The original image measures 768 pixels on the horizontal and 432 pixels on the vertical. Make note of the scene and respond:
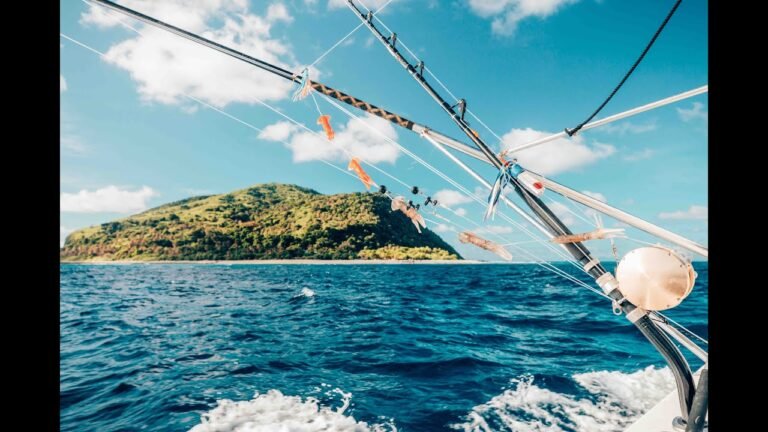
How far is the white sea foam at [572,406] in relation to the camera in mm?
6863

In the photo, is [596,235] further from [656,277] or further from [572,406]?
[572,406]

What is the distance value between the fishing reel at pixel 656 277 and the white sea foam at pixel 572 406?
203 inches

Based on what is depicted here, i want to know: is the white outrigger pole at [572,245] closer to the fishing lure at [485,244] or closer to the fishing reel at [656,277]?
the fishing reel at [656,277]

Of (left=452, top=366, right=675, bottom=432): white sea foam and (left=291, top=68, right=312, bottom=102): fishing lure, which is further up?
(left=291, top=68, right=312, bottom=102): fishing lure

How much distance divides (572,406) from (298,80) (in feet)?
28.5

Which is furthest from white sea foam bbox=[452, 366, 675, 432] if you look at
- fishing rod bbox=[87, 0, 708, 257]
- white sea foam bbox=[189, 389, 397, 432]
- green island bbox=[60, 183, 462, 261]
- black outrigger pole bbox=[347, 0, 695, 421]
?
green island bbox=[60, 183, 462, 261]

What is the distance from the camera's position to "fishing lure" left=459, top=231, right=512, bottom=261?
157 inches

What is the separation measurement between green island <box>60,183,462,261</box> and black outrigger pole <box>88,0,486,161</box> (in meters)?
133

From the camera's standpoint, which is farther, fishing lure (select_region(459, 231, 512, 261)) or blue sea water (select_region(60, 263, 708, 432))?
blue sea water (select_region(60, 263, 708, 432))

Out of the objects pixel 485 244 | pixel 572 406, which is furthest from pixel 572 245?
pixel 572 406

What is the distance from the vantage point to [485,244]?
402 centimetres

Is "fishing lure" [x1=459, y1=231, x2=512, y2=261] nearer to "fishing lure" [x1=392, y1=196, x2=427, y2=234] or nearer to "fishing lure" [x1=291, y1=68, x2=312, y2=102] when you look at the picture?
"fishing lure" [x1=392, y1=196, x2=427, y2=234]
